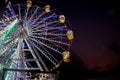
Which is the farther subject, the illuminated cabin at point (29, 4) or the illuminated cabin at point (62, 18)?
the illuminated cabin at point (29, 4)

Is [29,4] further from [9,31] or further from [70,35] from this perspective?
[9,31]

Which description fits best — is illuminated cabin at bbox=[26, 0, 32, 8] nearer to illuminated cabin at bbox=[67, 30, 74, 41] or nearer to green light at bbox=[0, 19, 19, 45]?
green light at bbox=[0, 19, 19, 45]

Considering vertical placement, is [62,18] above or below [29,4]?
below

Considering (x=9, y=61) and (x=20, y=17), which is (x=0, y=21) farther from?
(x=9, y=61)

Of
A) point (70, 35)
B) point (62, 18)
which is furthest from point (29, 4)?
point (70, 35)

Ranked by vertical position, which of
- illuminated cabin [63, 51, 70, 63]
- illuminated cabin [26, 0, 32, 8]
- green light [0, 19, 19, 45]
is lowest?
illuminated cabin [63, 51, 70, 63]

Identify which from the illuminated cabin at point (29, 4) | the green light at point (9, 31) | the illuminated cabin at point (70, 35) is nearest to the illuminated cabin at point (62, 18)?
the illuminated cabin at point (70, 35)

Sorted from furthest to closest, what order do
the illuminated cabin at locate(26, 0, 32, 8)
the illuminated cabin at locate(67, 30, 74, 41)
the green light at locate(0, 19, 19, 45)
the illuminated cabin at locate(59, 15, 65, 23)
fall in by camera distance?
1. the illuminated cabin at locate(26, 0, 32, 8)
2. the illuminated cabin at locate(59, 15, 65, 23)
3. the illuminated cabin at locate(67, 30, 74, 41)
4. the green light at locate(0, 19, 19, 45)

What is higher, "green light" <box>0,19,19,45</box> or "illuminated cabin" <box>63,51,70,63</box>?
"green light" <box>0,19,19,45</box>

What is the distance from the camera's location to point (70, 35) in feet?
77.3

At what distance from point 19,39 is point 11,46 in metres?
1.09

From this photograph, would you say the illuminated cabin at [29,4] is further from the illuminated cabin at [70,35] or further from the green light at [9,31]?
the illuminated cabin at [70,35]

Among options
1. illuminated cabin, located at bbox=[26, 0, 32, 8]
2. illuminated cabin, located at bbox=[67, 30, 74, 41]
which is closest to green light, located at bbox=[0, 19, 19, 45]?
illuminated cabin, located at bbox=[26, 0, 32, 8]

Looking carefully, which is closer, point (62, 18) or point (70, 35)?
point (70, 35)
